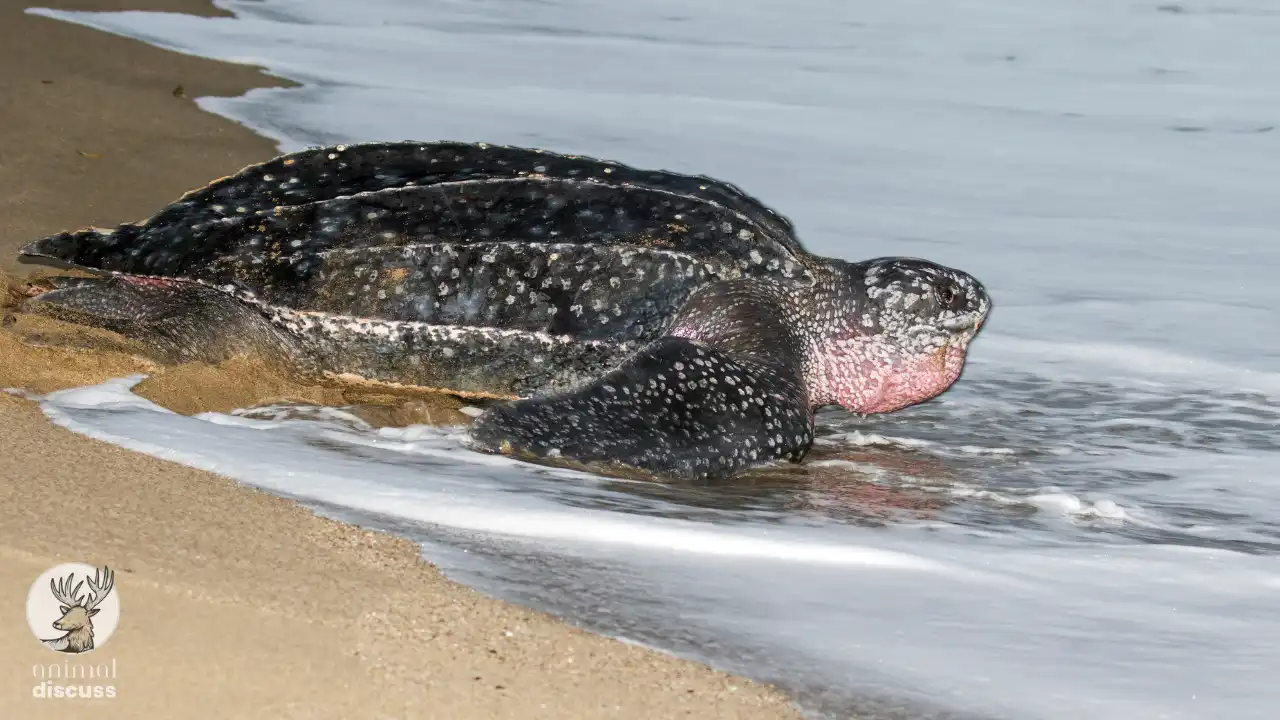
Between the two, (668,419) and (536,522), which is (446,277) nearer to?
(668,419)

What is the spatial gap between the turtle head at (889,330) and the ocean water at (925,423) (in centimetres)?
14

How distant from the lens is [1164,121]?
8.76 metres

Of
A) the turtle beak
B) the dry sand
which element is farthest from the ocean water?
the turtle beak

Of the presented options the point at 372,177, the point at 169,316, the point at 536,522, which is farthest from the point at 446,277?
the point at 536,522

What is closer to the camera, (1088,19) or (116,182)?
(116,182)

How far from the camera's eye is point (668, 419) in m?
2.84

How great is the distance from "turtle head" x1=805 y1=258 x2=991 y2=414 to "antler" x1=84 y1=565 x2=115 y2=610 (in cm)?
204

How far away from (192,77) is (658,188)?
3.90 metres

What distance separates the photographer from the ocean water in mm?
1988

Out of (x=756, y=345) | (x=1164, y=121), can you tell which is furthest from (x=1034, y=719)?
(x=1164, y=121)

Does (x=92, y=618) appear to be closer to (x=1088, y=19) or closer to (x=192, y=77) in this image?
(x=192, y=77)
